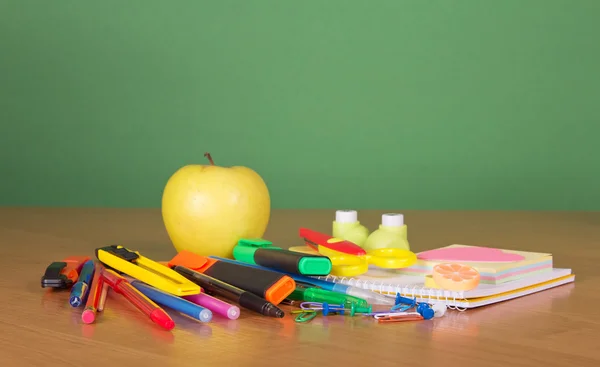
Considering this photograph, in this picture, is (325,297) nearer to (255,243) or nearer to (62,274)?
(255,243)

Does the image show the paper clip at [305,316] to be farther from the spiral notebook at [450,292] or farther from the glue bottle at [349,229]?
the glue bottle at [349,229]

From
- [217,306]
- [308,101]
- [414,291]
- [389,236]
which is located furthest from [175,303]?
[308,101]

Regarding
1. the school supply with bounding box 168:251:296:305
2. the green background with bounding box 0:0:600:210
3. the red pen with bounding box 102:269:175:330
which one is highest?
the green background with bounding box 0:0:600:210

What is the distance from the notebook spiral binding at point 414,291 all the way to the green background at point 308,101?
4.93 ft

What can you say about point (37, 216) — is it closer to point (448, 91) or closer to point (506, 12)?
point (448, 91)

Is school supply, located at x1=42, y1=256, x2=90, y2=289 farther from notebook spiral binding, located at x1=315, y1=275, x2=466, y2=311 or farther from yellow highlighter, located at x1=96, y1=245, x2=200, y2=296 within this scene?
notebook spiral binding, located at x1=315, y1=275, x2=466, y2=311

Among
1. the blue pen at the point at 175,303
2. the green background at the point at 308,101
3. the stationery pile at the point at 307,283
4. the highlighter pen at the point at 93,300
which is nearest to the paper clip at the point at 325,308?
the stationery pile at the point at 307,283

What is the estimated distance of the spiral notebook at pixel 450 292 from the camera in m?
0.84

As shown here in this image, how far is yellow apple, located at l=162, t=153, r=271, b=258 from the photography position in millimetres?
1113

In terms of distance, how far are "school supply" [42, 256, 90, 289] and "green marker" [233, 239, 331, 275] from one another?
0.21 metres

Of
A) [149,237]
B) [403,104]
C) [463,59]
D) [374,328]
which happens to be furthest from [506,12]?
[374,328]

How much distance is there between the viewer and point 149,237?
142 cm

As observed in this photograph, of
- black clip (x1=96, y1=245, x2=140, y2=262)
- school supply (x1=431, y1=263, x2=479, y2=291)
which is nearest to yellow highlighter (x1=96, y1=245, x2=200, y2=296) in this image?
black clip (x1=96, y1=245, x2=140, y2=262)

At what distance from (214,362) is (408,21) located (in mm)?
1881
